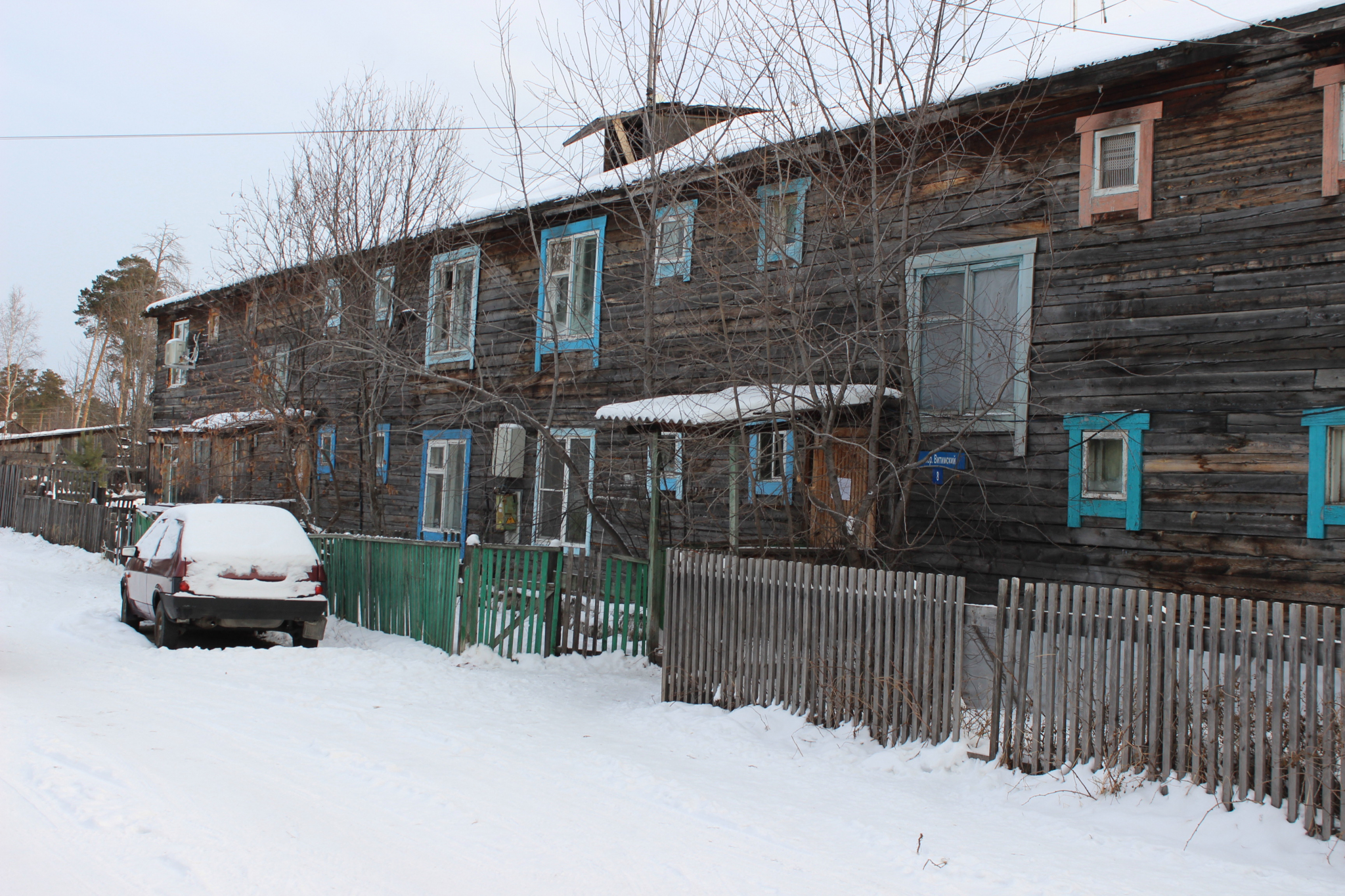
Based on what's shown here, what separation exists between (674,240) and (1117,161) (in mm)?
5429

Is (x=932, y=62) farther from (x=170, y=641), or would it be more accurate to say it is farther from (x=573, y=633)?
(x=170, y=641)

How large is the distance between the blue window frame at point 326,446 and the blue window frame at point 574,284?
19.0ft

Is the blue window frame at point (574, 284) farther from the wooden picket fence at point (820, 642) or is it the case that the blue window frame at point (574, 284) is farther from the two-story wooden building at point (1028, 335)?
the wooden picket fence at point (820, 642)

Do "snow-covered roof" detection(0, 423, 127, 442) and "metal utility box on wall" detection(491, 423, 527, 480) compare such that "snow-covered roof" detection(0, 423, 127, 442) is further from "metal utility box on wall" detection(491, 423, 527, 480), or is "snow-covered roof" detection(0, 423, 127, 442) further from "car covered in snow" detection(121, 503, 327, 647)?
"car covered in snow" detection(121, 503, 327, 647)

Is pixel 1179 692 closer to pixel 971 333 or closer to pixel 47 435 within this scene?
pixel 971 333

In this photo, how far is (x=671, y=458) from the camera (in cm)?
1067

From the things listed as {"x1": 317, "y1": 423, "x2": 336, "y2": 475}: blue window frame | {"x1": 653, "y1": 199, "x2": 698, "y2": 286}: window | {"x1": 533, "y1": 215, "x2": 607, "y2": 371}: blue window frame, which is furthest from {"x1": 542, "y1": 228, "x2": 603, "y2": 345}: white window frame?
{"x1": 317, "y1": 423, "x2": 336, "y2": 475}: blue window frame

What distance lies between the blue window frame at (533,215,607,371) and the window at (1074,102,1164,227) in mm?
6881

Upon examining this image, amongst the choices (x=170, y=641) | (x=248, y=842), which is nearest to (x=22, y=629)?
(x=170, y=641)

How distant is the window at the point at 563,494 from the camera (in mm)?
13930

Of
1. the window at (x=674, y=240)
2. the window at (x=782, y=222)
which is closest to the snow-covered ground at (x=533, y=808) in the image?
the window at (x=782, y=222)

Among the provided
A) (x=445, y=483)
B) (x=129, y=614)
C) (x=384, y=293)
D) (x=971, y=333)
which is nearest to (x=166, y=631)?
(x=129, y=614)

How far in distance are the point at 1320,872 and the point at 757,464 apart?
5.54 metres

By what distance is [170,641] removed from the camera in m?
9.57
